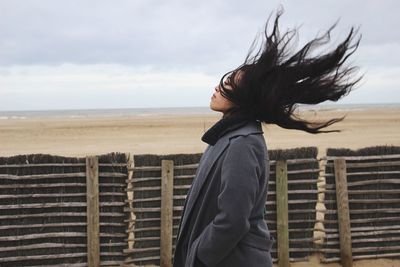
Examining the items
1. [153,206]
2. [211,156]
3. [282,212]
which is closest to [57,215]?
[153,206]

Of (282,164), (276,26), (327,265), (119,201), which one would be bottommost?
(327,265)

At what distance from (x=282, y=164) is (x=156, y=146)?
13.8 meters

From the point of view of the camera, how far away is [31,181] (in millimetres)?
5234

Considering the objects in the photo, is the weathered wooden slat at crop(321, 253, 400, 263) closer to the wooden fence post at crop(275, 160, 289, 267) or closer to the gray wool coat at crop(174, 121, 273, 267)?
the wooden fence post at crop(275, 160, 289, 267)

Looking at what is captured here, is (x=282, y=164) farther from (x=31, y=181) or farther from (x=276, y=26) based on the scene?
(x=276, y=26)

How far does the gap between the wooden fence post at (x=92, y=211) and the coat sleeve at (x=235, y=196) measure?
11.6ft

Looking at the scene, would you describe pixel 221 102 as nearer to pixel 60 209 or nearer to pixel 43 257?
pixel 60 209

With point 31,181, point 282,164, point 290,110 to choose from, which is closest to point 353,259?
point 282,164

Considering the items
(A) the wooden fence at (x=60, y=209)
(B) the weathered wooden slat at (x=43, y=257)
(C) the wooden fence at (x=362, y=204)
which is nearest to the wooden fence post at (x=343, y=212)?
(C) the wooden fence at (x=362, y=204)

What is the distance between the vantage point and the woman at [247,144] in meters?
1.88

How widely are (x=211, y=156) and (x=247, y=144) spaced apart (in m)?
0.20

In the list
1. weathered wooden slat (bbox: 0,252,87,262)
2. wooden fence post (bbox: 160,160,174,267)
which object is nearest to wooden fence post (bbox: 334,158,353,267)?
wooden fence post (bbox: 160,160,174,267)

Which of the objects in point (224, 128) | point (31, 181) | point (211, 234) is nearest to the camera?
point (211, 234)

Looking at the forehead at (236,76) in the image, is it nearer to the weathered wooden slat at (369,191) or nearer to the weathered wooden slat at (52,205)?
the weathered wooden slat at (52,205)
